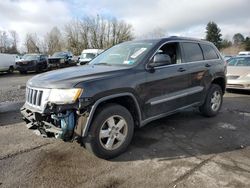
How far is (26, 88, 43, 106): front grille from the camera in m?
3.54

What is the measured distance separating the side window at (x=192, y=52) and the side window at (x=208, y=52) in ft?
0.69

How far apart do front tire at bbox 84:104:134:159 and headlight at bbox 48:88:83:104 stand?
1.41 feet

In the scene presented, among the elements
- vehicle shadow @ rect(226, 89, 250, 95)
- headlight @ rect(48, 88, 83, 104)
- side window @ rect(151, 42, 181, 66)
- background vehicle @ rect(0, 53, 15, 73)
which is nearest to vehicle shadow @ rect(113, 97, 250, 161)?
headlight @ rect(48, 88, 83, 104)

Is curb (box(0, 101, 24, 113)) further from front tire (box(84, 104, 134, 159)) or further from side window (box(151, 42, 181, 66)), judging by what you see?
side window (box(151, 42, 181, 66))

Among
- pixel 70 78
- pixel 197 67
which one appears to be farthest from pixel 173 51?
pixel 70 78

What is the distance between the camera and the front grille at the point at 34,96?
3535 mm

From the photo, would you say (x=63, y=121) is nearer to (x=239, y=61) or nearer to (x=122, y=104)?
(x=122, y=104)

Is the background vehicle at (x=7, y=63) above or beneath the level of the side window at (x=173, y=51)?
beneath

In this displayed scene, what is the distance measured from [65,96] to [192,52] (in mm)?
3170

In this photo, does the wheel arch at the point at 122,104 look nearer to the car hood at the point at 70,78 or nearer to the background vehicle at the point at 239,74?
the car hood at the point at 70,78

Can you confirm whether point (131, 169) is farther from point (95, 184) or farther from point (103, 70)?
point (103, 70)

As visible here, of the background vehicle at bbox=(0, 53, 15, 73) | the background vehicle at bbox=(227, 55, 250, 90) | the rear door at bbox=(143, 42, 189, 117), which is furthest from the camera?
the background vehicle at bbox=(0, 53, 15, 73)

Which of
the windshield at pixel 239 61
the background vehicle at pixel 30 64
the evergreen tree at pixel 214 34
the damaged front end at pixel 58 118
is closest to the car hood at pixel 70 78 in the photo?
the damaged front end at pixel 58 118

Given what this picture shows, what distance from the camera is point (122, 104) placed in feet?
13.0
